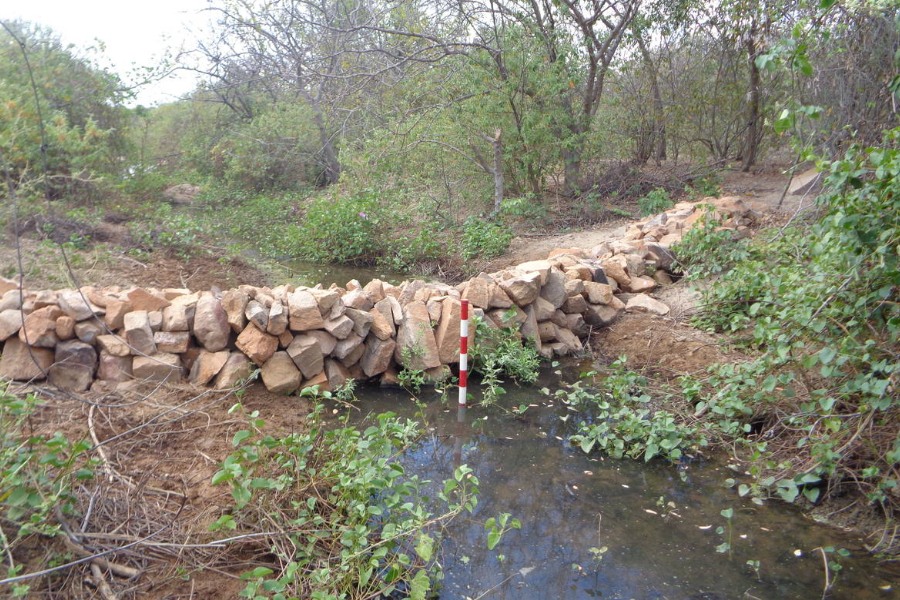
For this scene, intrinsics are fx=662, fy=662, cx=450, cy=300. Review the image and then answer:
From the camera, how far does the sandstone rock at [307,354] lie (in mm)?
5641

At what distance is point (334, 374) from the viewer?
5.84 metres

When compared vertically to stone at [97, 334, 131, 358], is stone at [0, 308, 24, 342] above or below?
above

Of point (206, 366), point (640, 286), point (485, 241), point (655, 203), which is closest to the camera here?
point (206, 366)

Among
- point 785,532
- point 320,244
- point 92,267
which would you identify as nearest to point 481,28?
point 320,244

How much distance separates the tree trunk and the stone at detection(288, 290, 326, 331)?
393 inches

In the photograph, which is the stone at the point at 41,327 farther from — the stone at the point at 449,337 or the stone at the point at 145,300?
the stone at the point at 449,337

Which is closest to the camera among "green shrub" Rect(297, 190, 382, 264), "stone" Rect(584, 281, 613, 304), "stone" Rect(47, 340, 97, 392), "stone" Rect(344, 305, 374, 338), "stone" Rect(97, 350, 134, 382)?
"stone" Rect(47, 340, 97, 392)

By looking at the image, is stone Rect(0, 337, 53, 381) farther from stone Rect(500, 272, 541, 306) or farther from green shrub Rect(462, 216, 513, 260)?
green shrub Rect(462, 216, 513, 260)

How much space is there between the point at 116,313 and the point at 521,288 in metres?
3.69

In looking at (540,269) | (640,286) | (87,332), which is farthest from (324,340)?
(640,286)

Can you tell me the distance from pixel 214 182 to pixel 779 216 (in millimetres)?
15949

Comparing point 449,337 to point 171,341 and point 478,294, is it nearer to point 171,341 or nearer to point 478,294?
point 478,294

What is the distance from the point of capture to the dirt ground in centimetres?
308

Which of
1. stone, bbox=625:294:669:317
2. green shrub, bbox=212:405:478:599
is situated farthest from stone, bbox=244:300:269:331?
stone, bbox=625:294:669:317
